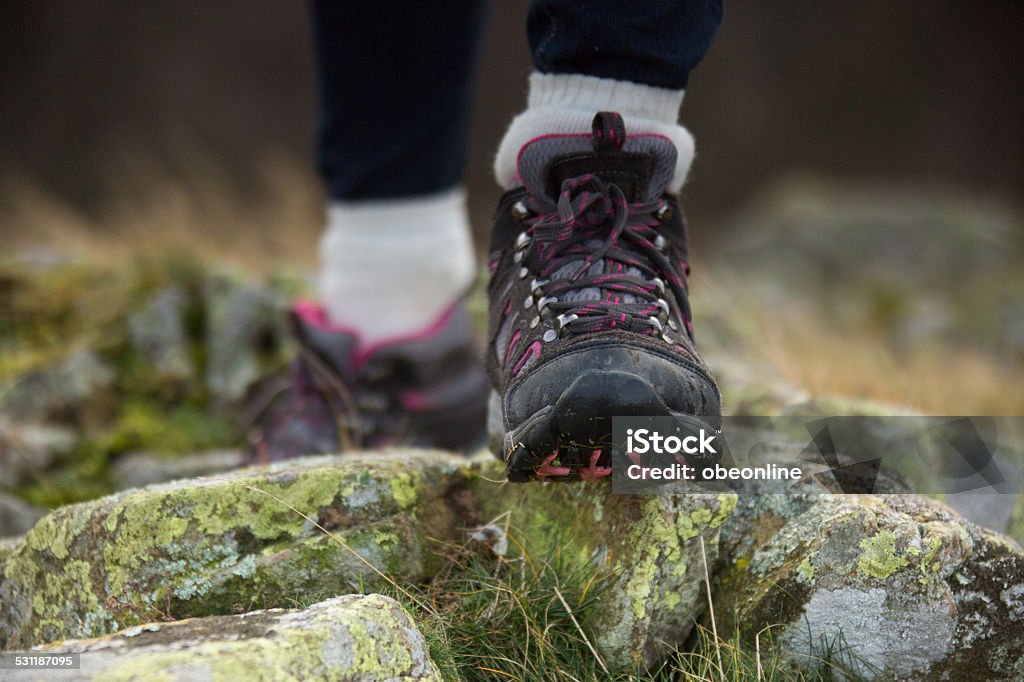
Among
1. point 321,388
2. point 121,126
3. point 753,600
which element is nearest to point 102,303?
point 321,388

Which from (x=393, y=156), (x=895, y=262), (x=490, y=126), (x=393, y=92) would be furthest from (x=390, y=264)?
(x=490, y=126)

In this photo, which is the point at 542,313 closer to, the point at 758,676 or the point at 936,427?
the point at 758,676

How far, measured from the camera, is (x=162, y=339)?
273cm

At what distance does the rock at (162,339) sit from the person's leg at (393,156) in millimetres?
963

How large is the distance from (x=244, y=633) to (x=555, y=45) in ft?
2.87

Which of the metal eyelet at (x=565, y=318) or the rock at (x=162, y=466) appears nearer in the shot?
the metal eyelet at (x=565, y=318)

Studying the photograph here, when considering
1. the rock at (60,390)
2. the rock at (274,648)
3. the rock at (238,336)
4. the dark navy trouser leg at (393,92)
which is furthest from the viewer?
the rock at (238,336)

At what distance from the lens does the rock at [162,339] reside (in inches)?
105

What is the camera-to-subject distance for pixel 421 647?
93cm

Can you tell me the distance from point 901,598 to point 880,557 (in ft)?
0.17

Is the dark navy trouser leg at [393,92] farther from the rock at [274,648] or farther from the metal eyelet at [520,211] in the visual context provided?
the rock at [274,648]

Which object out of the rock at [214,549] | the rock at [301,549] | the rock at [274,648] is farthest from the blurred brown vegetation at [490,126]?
the rock at [274,648]

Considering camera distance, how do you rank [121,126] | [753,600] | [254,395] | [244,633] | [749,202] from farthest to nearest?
[749,202]
[121,126]
[254,395]
[753,600]
[244,633]

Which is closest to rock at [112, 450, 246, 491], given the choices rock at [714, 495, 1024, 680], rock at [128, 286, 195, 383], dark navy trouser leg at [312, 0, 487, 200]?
rock at [128, 286, 195, 383]
